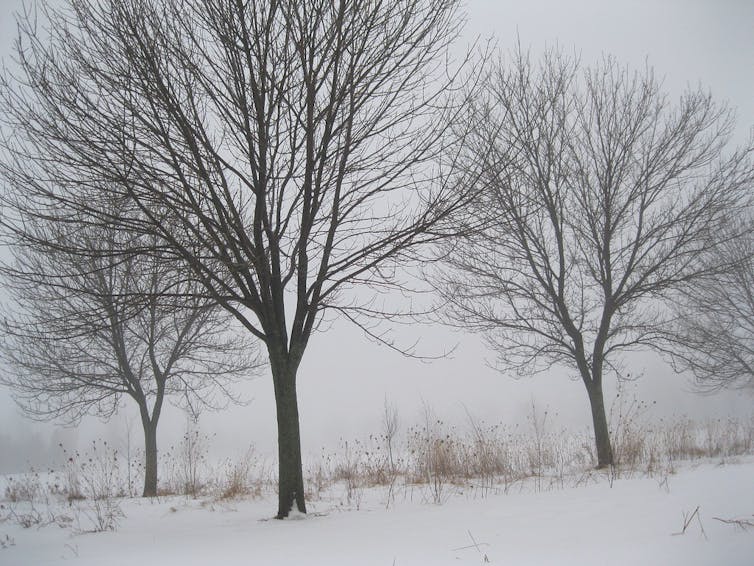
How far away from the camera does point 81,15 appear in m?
4.13

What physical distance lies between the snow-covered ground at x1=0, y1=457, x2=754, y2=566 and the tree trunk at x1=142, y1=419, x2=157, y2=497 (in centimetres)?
416

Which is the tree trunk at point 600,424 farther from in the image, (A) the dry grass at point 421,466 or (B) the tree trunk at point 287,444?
(B) the tree trunk at point 287,444

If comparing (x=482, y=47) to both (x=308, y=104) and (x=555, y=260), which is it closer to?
(x=308, y=104)

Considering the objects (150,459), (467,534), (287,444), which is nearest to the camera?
(467,534)

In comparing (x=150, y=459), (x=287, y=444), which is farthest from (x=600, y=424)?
(x=150, y=459)

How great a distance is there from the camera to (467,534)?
3.08 m

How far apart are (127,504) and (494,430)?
18.4 feet

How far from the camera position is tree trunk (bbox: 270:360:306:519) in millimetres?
4508

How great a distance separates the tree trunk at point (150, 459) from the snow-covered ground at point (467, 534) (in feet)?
13.7

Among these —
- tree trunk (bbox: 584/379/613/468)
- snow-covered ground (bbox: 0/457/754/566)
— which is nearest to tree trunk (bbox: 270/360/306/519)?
snow-covered ground (bbox: 0/457/754/566)

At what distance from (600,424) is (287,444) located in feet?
19.1

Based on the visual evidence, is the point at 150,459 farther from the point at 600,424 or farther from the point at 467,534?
the point at 600,424

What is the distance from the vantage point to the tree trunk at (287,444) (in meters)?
4.51

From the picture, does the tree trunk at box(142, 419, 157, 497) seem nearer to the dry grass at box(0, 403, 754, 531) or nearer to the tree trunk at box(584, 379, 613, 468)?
the dry grass at box(0, 403, 754, 531)
